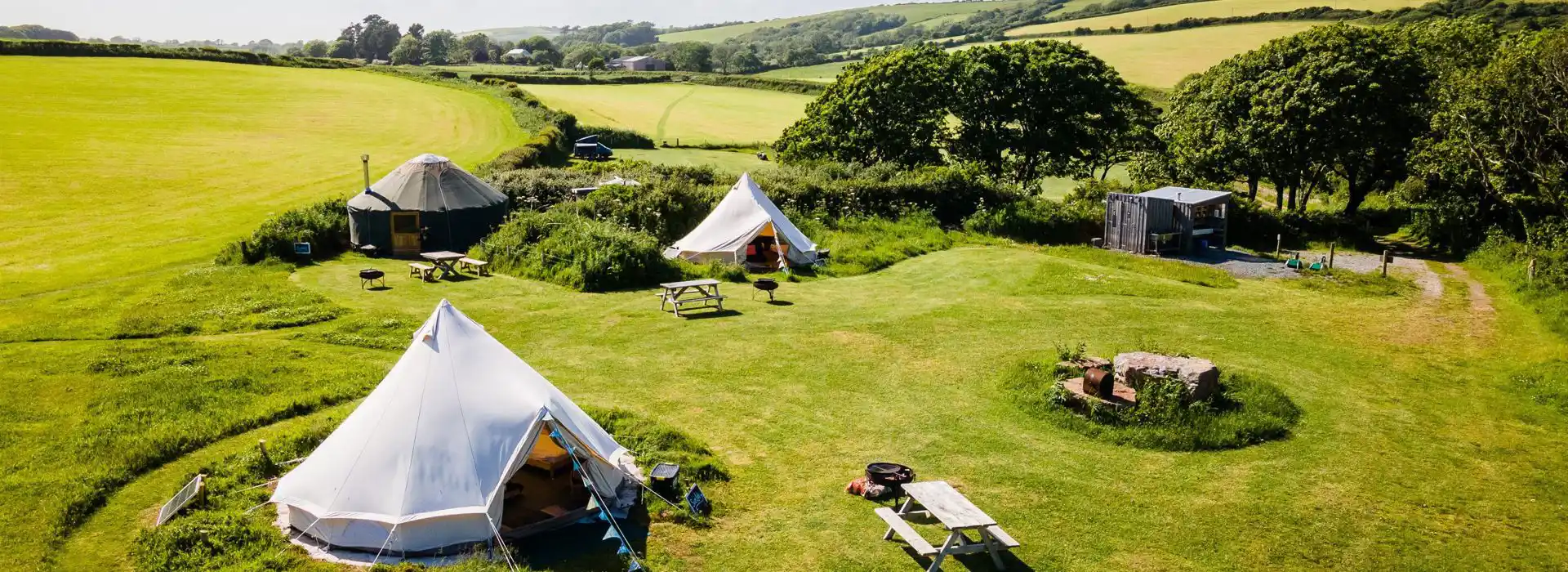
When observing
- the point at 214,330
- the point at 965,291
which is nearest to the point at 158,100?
the point at 214,330

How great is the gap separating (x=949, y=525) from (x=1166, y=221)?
78.0 ft

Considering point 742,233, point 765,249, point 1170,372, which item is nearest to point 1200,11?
point 765,249

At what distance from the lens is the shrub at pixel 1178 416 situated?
1367 centimetres

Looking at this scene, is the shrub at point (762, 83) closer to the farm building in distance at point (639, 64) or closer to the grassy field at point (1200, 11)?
the grassy field at point (1200, 11)

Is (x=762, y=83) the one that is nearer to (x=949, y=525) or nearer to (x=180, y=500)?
(x=180, y=500)

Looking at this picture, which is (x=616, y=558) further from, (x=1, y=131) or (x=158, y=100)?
(x=158, y=100)

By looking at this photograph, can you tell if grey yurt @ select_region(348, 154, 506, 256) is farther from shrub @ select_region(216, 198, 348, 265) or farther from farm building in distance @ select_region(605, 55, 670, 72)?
farm building in distance @ select_region(605, 55, 670, 72)

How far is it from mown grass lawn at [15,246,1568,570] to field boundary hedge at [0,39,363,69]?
2121 inches

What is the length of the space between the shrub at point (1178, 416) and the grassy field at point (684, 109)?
50.8 meters

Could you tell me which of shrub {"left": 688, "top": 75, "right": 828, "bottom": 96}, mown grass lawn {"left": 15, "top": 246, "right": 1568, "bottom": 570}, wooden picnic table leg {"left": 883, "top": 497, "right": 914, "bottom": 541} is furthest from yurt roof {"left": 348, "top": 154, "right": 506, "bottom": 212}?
shrub {"left": 688, "top": 75, "right": 828, "bottom": 96}

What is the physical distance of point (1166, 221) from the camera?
30.7 m

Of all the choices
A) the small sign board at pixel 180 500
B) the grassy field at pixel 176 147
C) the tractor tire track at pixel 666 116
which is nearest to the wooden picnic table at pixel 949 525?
the small sign board at pixel 180 500

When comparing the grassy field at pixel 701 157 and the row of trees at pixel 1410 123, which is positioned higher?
the row of trees at pixel 1410 123

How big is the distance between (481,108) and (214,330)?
4444 centimetres
